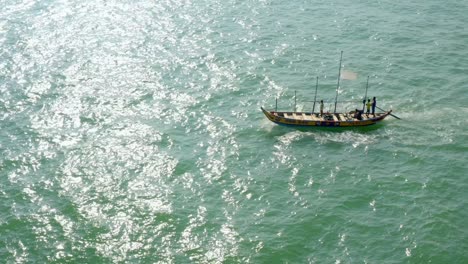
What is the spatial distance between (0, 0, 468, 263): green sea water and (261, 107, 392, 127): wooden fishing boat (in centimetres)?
86

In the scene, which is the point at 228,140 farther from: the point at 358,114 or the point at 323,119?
the point at 358,114

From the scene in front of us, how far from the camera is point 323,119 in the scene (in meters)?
53.1

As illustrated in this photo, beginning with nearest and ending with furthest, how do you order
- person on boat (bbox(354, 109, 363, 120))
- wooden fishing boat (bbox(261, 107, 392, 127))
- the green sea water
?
the green sea water → wooden fishing boat (bbox(261, 107, 392, 127)) → person on boat (bbox(354, 109, 363, 120))

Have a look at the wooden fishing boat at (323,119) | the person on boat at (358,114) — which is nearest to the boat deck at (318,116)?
the wooden fishing boat at (323,119)

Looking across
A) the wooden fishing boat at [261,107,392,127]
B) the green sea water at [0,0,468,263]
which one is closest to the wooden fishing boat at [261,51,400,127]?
the wooden fishing boat at [261,107,392,127]

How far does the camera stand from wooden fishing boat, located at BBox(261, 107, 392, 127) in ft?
173

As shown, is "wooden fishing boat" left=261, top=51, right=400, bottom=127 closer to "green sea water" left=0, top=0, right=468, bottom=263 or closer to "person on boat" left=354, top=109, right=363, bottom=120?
"person on boat" left=354, top=109, right=363, bottom=120

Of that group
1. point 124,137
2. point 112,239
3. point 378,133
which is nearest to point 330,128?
point 378,133

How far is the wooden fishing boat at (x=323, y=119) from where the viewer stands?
173 feet

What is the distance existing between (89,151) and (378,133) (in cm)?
2832

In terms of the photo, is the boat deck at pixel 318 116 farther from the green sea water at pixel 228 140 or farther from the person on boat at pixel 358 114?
the green sea water at pixel 228 140

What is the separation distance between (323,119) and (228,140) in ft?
31.9

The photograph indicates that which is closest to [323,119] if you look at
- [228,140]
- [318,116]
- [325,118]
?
[325,118]

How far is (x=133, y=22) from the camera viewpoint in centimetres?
7944
